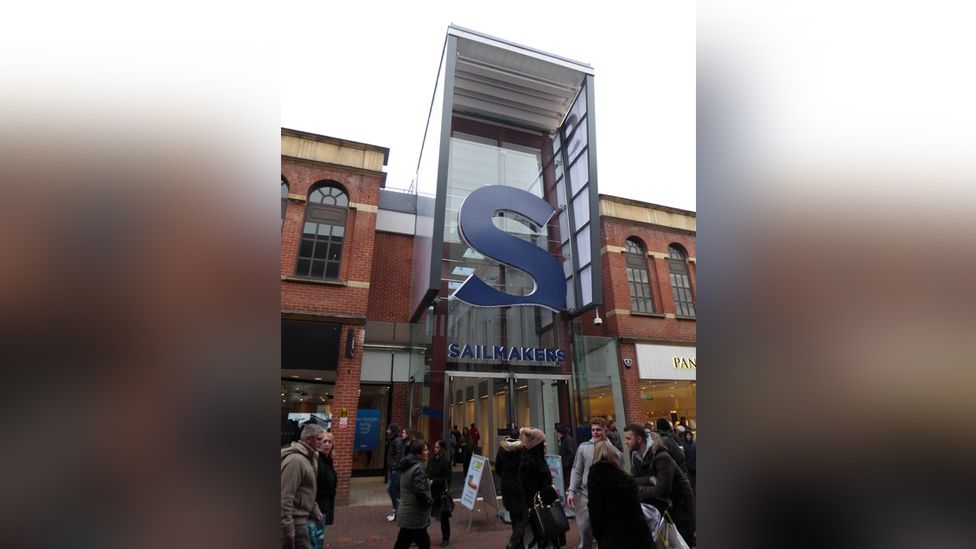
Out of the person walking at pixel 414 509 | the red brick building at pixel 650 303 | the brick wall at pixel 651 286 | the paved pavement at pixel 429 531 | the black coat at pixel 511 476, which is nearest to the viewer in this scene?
the person walking at pixel 414 509

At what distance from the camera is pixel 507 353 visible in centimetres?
1266

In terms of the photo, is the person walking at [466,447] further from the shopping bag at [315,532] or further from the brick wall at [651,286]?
the shopping bag at [315,532]

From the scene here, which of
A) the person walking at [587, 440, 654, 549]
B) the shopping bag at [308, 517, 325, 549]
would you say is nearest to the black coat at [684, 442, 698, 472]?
the person walking at [587, 440, 654, 549]

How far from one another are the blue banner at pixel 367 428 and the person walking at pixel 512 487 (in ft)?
23.7

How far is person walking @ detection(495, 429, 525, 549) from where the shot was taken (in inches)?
227

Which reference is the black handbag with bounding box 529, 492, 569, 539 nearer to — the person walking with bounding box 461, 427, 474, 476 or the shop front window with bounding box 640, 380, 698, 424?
the person walking with bounding box 461, 427, 474, 476

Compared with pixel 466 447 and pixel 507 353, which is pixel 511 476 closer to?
pixel 466 447

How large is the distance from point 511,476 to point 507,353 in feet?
21.2

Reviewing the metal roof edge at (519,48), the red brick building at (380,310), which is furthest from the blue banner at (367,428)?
the metal roof edge at (519,48)

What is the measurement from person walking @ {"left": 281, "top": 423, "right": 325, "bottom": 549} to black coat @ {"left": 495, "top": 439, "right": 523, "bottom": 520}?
2857 millimetres

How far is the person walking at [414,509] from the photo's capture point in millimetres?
5410
